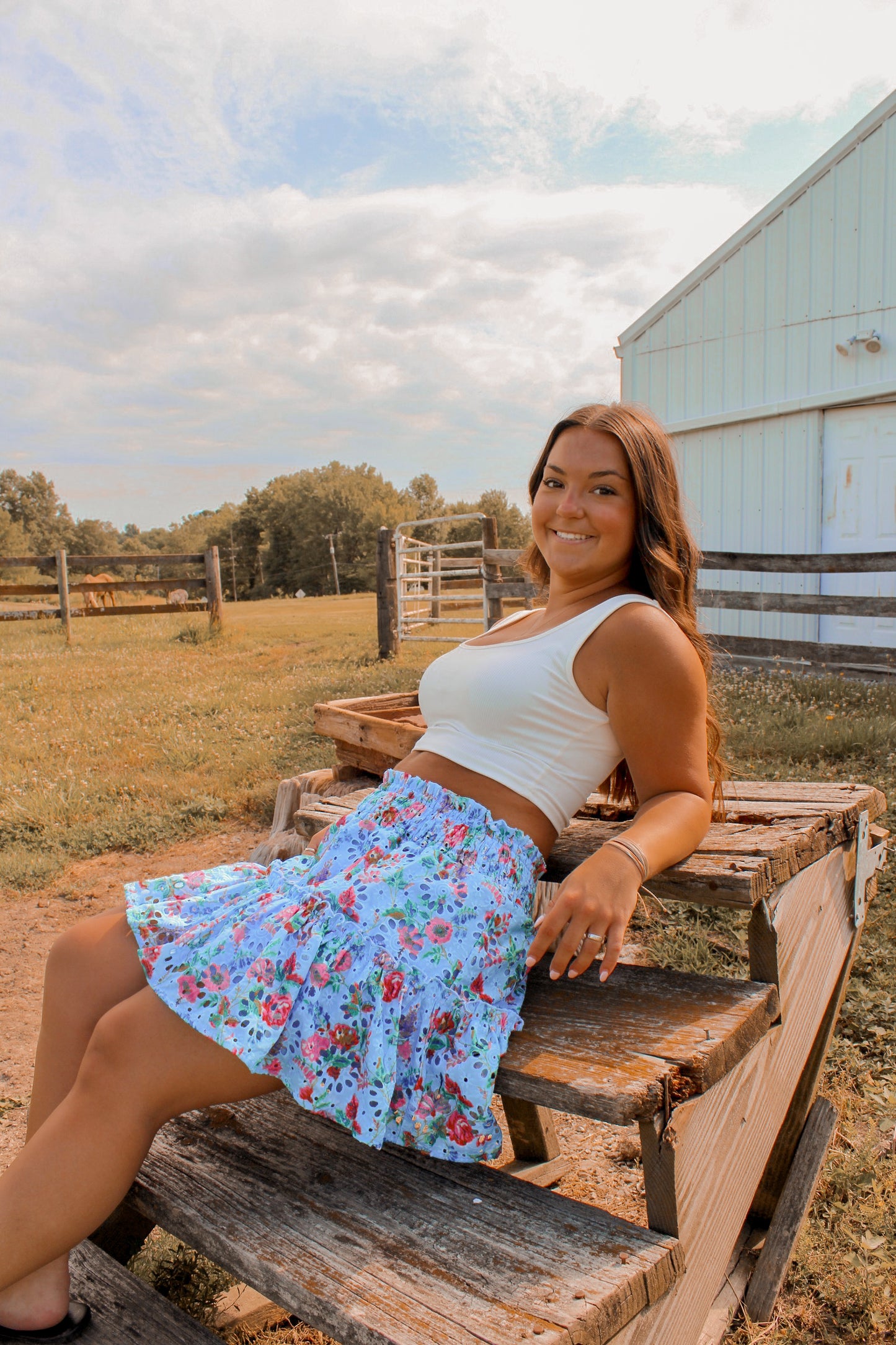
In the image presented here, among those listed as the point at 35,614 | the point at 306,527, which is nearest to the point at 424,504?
the point at 306,527

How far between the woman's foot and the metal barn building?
675 centimetres

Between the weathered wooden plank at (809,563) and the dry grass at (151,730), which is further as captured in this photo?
the weathered wooden plank at (809,563)

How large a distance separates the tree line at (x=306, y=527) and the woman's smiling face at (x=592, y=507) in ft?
163

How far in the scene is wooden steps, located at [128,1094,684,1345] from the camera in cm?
107

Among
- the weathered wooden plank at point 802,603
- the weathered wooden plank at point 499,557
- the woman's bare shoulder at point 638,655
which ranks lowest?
the weathered wooden plank at point 802,603

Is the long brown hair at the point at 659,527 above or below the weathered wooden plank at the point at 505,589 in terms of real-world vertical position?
above

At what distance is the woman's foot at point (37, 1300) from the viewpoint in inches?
50.7

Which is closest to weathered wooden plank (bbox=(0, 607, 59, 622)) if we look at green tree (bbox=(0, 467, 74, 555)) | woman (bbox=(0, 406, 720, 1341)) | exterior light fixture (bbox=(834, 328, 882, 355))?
exterior light fixture (bbox=(834, 328, 882, 355))

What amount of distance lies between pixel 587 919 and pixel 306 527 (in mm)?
63636

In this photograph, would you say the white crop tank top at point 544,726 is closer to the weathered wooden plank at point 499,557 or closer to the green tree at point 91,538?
the weathered wooden plank at point 499,557

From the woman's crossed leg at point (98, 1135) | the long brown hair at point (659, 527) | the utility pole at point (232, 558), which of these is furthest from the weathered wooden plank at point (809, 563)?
the utility pole at point (232, 558)

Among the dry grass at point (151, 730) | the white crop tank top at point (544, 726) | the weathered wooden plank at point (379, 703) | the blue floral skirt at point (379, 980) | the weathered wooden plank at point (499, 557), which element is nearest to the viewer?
the blue floral skirt at point (379, 980)

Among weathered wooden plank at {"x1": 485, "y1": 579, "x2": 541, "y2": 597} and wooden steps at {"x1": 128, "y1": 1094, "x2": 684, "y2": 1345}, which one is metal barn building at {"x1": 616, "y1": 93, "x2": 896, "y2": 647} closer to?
weathered wooden plank at {"x1": 485, "y1": 579, "x2": 541, "y2": 597}

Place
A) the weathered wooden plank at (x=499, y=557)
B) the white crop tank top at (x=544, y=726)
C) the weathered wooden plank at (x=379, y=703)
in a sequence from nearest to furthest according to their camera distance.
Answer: the white crop tank top at (x=544, y=726) → the weathered wooden plank at (x=379, y=703) → the weathered wooden plank at (x=499, y=557)
